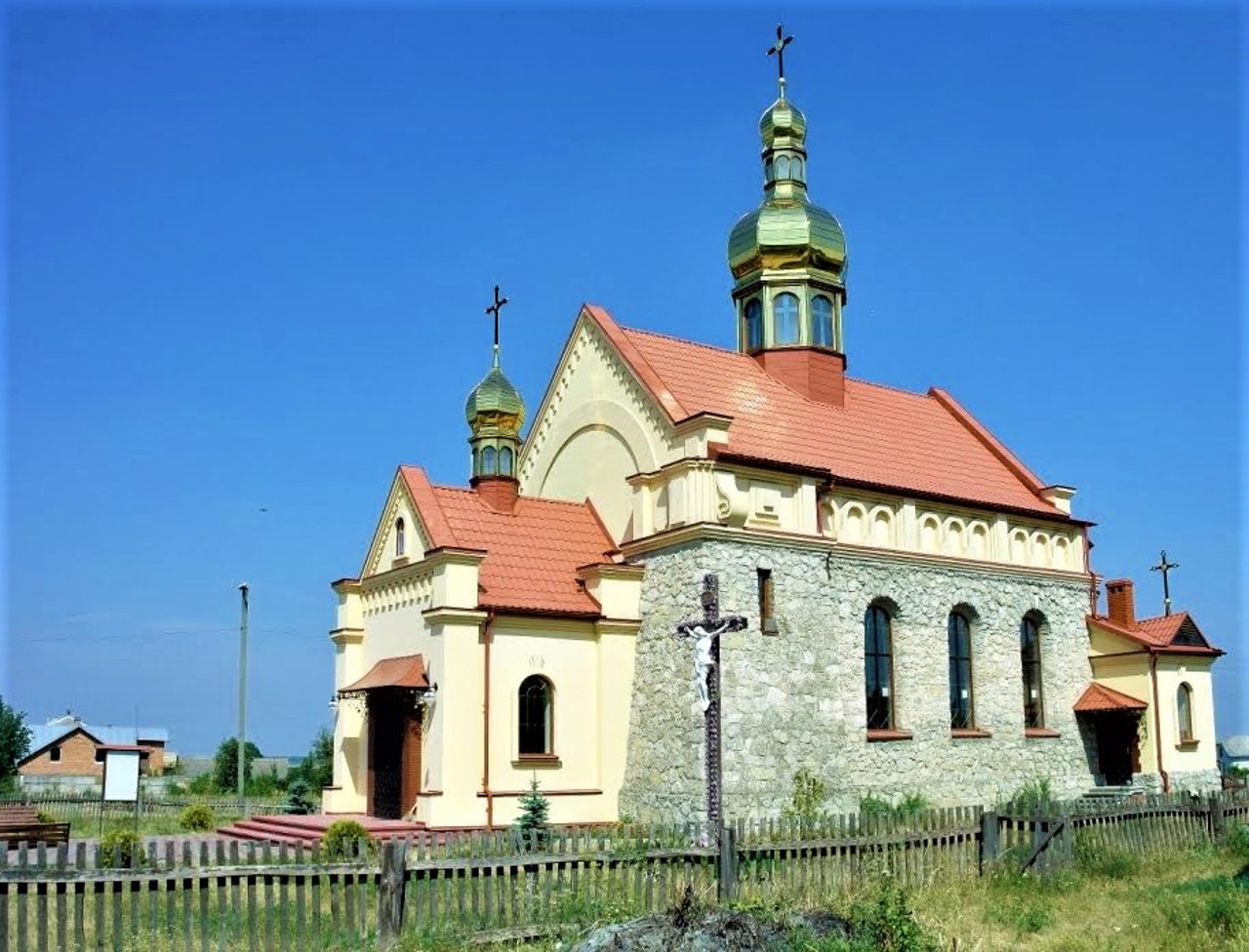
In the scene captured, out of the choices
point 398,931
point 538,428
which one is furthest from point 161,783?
point 398,931

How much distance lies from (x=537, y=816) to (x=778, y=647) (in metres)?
4.95

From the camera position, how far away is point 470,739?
20.7m

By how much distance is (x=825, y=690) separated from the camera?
2238cm

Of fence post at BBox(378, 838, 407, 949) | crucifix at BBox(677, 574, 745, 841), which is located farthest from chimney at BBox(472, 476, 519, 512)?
fence post at BBox(378, 838, 407, 949)

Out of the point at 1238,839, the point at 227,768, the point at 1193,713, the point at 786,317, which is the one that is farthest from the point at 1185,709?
the point at 227,768

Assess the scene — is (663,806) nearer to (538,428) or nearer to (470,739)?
(470,739)

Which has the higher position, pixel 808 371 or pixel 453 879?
pixel 808 371

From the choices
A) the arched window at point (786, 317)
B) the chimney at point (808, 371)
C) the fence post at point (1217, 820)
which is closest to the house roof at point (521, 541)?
the chimney at point (808, 371)

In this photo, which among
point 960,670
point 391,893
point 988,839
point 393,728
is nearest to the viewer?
point 391,893

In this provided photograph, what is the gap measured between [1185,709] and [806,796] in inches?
465

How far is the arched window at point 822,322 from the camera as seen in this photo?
2798cm

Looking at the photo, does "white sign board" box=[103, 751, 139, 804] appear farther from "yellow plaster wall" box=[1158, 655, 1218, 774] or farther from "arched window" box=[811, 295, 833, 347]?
"yellow plaster wall" box=[1158, 655, 1218, 774]

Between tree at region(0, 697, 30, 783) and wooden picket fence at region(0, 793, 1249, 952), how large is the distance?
44.8 meters

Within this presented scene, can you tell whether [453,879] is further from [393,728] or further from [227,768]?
[227,768]
